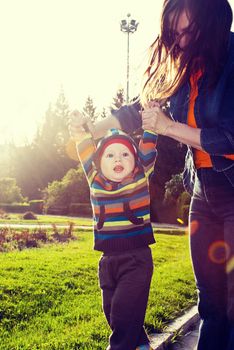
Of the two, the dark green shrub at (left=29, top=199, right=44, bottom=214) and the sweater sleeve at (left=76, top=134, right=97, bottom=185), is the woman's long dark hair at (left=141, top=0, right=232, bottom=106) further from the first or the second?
the dark green shrub at (left=29, top=199, right=44, bottom=214)

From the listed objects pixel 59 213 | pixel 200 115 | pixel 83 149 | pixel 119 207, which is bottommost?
pixel 59 213

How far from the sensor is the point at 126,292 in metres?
2.91

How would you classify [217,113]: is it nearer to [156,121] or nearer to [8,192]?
[156,121]

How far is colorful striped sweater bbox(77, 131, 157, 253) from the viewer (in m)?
3.00

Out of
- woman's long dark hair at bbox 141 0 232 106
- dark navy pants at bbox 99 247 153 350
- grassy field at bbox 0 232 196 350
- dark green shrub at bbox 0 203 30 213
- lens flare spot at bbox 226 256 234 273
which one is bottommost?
dark green shrub at bbox 0 203 30 213

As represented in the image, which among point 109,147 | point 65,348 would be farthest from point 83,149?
point 65,348

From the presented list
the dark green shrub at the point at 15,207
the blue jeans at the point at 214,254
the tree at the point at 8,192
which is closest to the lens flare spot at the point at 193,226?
the blue jeans at the point at 214,254

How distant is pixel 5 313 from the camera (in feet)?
16.6

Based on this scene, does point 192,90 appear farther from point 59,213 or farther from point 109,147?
point 59,213

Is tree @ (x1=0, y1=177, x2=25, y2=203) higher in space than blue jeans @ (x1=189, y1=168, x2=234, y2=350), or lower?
lower

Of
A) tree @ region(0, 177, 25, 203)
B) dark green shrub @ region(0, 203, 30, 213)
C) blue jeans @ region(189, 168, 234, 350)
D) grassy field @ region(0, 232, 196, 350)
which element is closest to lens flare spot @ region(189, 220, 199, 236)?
blue jeans @ region(189, 168, 234, 350)

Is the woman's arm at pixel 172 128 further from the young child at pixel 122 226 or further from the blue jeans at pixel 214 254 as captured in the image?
the young child at pixel 122 226

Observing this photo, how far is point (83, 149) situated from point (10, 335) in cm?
202

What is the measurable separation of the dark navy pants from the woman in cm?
32
